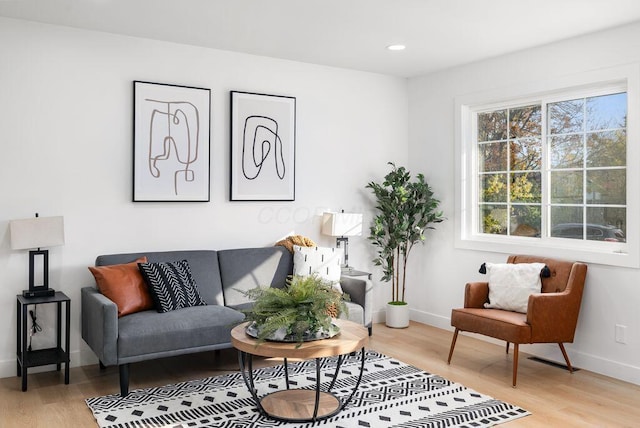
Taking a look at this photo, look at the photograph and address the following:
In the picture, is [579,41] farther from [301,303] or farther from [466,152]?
[301,303]

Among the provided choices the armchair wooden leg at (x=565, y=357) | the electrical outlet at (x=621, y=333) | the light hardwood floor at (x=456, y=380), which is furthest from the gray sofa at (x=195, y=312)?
→ the electrical outlet at (x=621, y=333)

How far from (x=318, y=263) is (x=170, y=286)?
1.28 m

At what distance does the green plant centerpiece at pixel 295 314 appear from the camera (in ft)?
9.62

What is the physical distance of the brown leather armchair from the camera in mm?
3697

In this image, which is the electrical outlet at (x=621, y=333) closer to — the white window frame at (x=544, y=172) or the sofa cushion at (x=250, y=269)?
the white window frame at (x=544, y=172)

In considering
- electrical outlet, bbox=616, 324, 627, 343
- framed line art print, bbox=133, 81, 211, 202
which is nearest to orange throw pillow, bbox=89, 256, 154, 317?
framed line art print, bbox=133, 81, 211, 202

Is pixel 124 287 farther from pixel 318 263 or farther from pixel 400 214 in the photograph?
pixel 400 214

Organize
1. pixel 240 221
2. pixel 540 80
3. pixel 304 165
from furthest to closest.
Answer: pixel 304 165 < pixel 240 221 < pixel 540 80

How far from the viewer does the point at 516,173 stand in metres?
4.77

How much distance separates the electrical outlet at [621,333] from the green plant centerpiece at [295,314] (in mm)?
2143

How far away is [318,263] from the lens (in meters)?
4.62

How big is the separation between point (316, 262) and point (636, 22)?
2.89m

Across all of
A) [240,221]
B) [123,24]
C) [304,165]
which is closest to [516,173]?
[304,165]

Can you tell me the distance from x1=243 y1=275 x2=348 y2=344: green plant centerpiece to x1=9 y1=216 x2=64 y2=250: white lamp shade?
1516 millimetres
